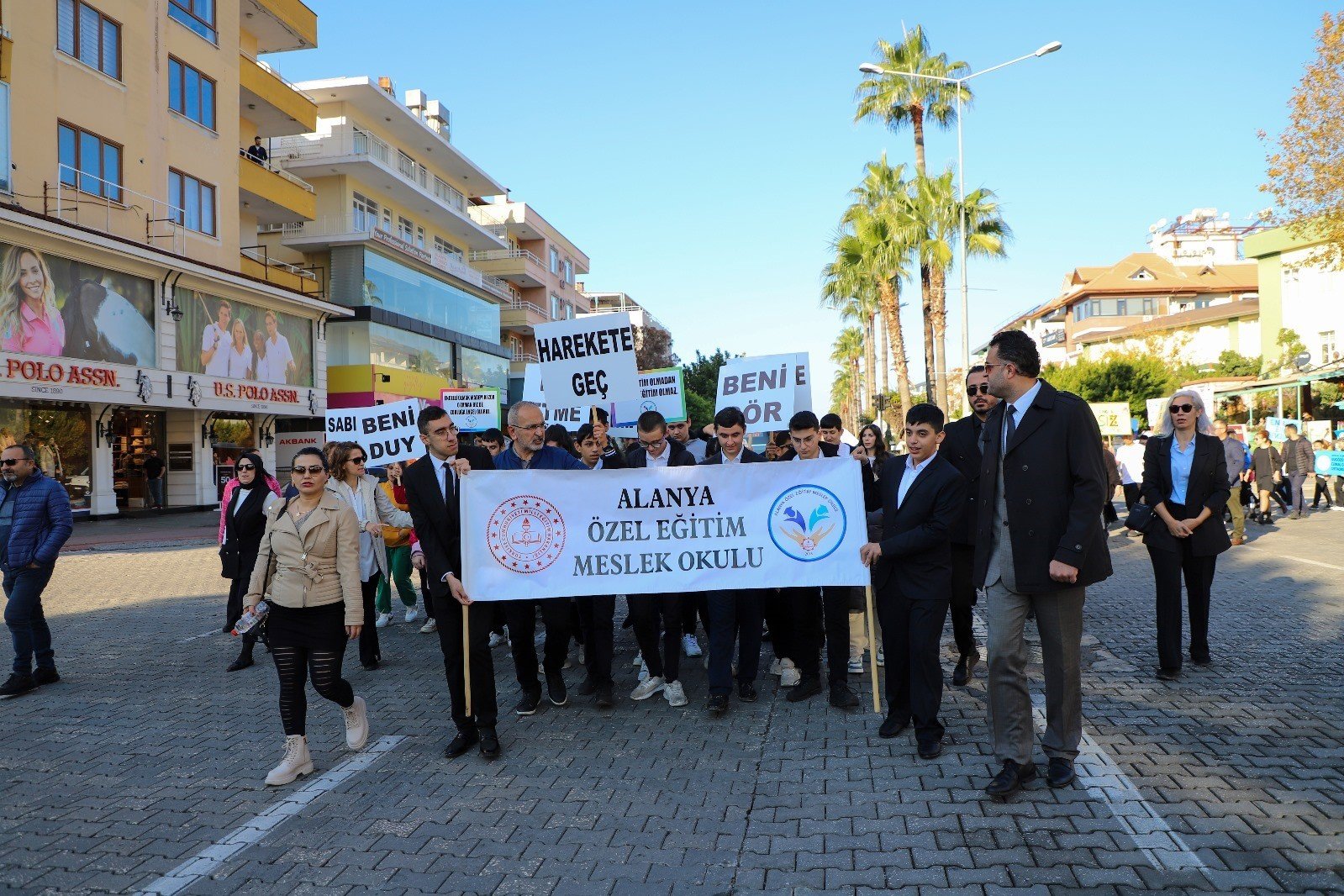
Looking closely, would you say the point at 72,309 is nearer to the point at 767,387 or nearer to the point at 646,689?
the point at 767,387

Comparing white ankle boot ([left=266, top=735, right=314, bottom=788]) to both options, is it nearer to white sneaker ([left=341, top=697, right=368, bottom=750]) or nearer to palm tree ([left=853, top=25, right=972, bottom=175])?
white sneaker ([left=341, top=697, right=368, bottom=750])

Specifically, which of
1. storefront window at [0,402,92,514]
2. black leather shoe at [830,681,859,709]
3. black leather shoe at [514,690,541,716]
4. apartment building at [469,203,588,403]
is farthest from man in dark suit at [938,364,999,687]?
apartment building at [469,203,588,403]

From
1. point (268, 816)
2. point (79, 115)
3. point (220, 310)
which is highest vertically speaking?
point (79, 115)

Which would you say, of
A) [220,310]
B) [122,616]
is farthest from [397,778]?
[220,310]

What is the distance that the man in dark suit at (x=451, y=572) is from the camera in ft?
18.8

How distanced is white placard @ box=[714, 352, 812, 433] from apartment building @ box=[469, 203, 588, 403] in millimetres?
41573

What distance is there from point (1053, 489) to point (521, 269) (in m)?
53.2

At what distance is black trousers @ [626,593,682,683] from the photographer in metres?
A: 6.64

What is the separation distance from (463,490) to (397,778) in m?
1.83

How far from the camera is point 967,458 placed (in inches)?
258

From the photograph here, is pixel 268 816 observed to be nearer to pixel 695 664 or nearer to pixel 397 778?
pixel 397 778

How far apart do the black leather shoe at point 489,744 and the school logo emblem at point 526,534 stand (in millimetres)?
1088

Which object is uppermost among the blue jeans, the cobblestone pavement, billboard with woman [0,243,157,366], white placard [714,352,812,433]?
billboard with woman [0,243,157,366]

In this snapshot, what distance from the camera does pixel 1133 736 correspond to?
216 inches
